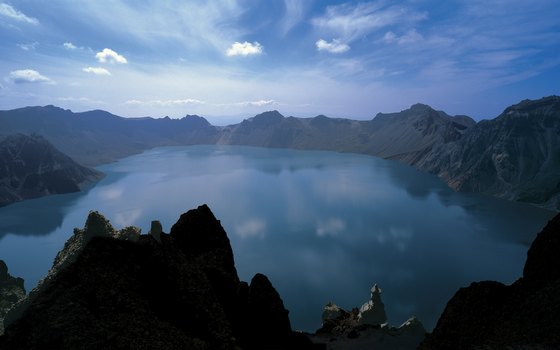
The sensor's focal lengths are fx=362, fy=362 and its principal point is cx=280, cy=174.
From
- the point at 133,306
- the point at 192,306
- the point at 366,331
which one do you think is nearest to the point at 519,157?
the point at 366,331

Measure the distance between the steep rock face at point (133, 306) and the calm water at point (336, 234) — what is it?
118 feet

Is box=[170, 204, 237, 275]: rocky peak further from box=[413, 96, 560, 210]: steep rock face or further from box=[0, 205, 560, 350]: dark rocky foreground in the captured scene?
box=[413, 96, 560, 210]: steep rock face

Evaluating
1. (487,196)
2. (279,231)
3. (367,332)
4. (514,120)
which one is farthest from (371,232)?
(514,120)

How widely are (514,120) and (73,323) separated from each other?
715 feet

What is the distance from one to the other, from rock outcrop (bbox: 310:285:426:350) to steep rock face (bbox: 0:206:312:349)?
14.3 meters

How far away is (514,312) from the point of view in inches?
873

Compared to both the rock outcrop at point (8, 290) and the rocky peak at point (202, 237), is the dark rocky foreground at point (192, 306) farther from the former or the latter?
the rock outcrop at point (8, 290)

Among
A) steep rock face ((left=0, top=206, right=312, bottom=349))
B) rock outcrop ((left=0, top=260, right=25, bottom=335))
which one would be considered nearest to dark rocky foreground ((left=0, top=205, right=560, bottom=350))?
steep rock face ((left=0, top=206, right=312, bottom=349))

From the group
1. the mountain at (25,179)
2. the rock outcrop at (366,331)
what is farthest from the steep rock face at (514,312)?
the mountain at (25,179)

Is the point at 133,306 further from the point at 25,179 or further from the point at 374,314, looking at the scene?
the point at 25,179

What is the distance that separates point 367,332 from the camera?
43.1 m

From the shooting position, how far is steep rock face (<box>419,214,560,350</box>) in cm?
1991

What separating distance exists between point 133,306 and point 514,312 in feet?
72.2

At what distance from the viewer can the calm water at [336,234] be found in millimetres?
67438
